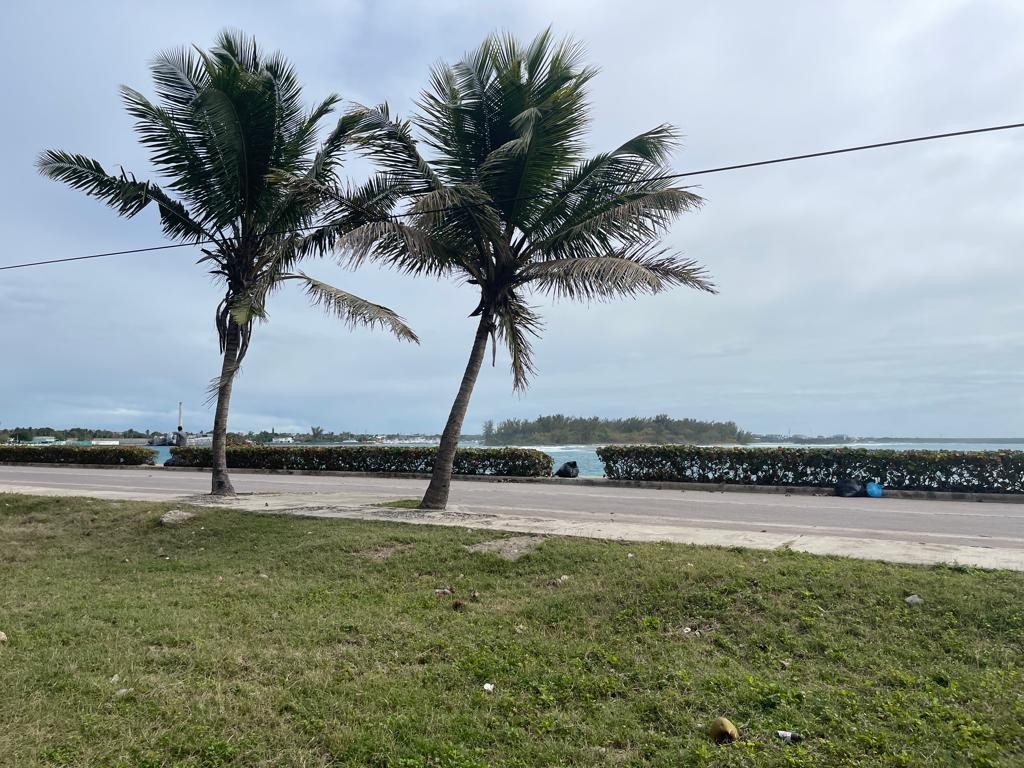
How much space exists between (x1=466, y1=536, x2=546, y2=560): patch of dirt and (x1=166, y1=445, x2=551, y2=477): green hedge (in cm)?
1380

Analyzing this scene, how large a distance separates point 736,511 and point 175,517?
9507 millimetres

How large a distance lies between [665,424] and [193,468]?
26514mm

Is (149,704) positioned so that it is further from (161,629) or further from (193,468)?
(193,468)

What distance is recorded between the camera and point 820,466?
17484 millimetres

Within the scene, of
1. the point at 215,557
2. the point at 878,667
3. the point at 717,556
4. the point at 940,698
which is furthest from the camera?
the point at 215,557

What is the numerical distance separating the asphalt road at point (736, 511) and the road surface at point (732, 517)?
2cm

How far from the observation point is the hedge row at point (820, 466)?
15.8 meters

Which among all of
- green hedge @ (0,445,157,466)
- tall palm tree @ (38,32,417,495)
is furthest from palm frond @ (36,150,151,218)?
green hedge @ (0,445,157,466)

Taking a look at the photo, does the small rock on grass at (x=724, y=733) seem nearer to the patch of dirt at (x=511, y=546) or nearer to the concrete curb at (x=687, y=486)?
the patch of dirt at (x=511, y=546)

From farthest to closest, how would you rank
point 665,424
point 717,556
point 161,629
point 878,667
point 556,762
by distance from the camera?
point 665,424, point 717,556, point 161,629, point 878,667, point 556,762

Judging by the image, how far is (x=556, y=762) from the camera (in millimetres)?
3357

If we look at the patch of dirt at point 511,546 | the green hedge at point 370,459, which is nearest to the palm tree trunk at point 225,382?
the patch of dirt at point 511,546

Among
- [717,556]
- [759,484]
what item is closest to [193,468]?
[759,484]

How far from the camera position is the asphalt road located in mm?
9562
